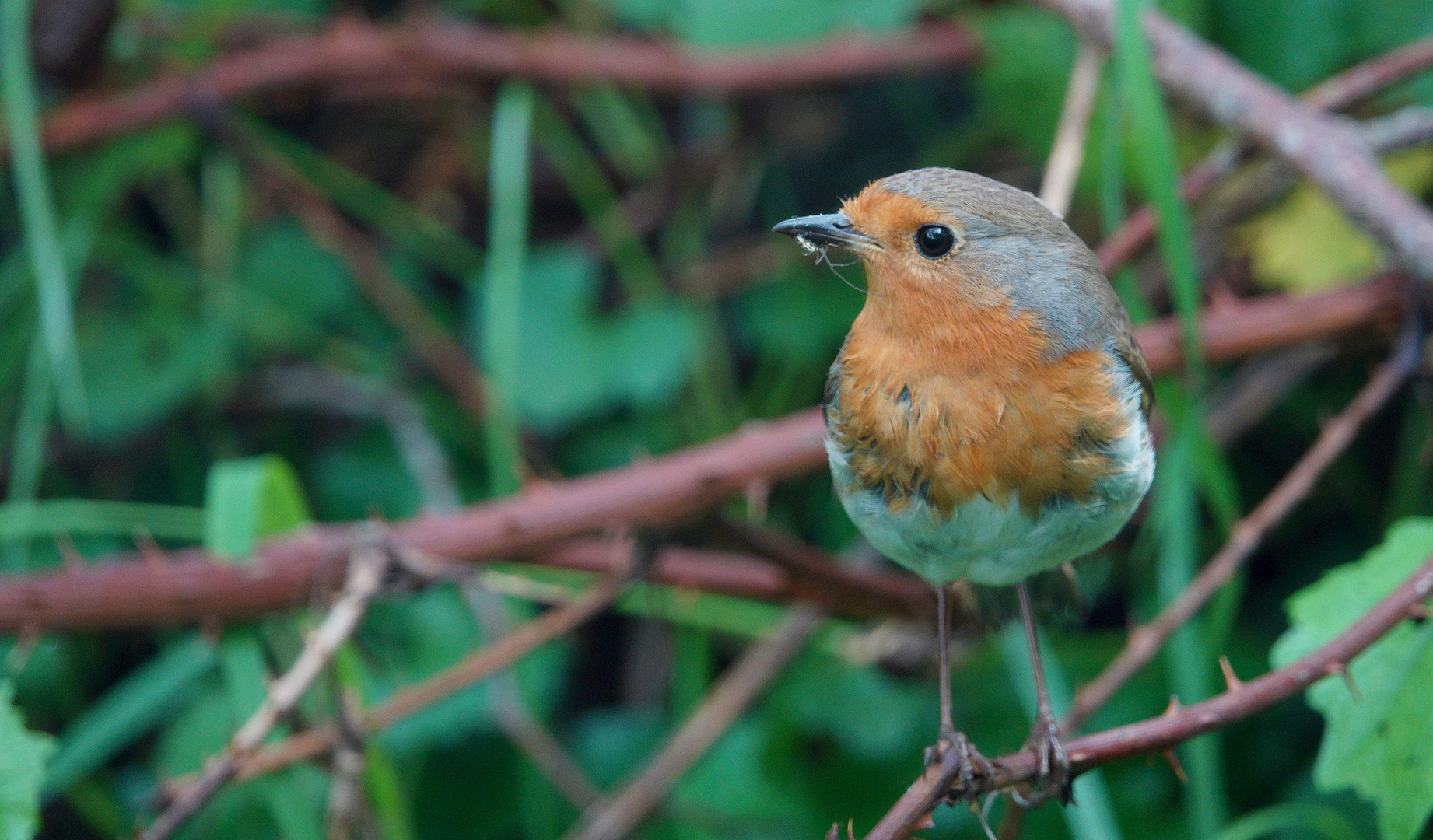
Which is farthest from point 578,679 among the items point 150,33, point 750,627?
point 150,33

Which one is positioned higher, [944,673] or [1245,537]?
[1245,537]

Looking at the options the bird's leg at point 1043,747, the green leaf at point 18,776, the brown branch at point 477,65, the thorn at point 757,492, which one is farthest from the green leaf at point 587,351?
the green leaf at point 18,776

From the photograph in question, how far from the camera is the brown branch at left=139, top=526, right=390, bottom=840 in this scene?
166cm

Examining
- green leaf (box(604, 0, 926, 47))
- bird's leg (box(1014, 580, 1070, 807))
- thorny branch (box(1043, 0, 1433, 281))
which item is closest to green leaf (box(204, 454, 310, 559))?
bird's leg (box(1014, 580, 1070, 807))

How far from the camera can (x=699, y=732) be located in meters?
2.61

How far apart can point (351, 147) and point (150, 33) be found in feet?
2.18

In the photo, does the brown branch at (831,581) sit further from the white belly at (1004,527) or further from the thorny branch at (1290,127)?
the thorny branch at (1290,127)

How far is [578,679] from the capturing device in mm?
3562

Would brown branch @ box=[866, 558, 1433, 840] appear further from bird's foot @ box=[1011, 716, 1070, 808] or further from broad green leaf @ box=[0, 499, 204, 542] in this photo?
broad green leaf @ box=[0, 499, 204, 542]

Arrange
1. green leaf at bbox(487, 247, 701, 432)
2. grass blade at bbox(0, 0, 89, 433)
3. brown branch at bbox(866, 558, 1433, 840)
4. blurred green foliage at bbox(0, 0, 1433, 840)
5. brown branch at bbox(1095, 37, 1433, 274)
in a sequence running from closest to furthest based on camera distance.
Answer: brown branch at bbox(866, 558, 1433, 840), brown branch at bbox(1095, 37, 1433, 274), blurred green foliage at bbox(0, 0, 1433, 840), grass blade at bbox(0, 0, 89, 433), green leaf at bbox(487, 247, 701, 432)

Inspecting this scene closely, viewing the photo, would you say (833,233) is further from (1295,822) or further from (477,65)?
(477,65)

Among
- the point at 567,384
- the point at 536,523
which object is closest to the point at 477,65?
the point at 567,384

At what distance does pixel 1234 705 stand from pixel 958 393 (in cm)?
47

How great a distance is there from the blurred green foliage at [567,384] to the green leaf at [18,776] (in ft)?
2.03
